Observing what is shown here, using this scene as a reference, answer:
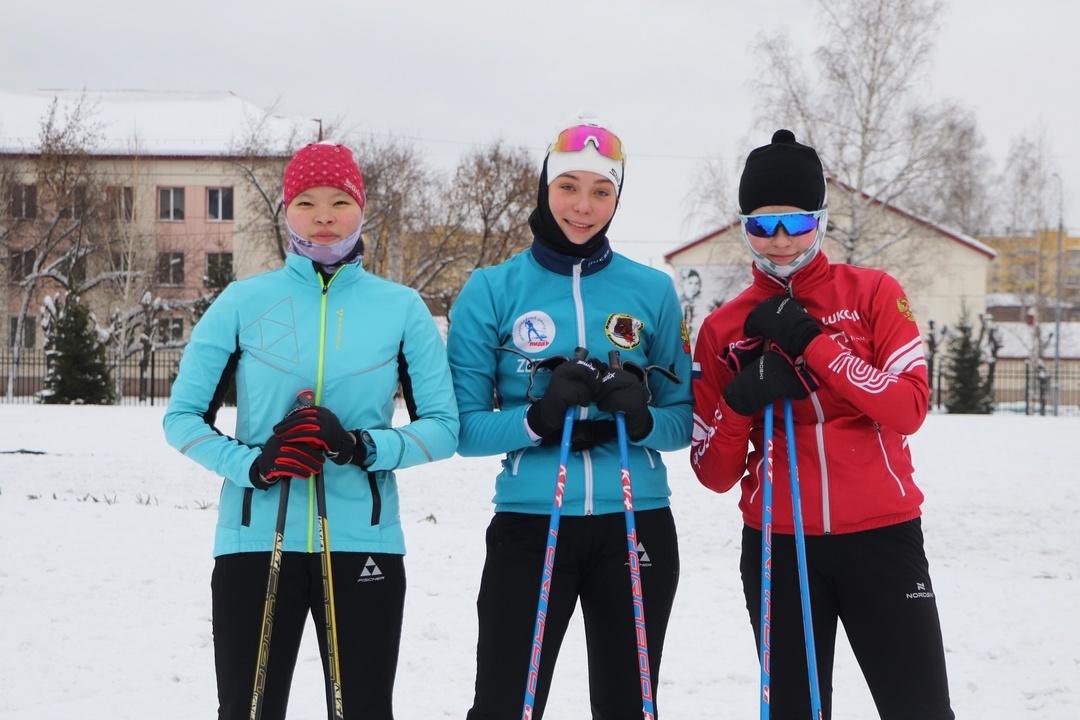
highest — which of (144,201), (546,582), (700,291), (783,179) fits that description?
(144,201)

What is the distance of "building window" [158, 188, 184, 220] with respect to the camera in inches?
1334

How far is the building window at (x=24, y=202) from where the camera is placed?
91.3ft

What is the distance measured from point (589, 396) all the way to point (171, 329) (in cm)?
3060

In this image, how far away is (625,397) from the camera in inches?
105

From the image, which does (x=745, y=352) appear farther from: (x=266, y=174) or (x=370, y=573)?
(x=266, y=174)

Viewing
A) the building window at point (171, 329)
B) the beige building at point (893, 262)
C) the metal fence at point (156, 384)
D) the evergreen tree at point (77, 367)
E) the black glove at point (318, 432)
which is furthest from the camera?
the building window at point (171, 329)

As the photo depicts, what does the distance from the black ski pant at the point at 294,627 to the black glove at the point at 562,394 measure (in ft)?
1.99

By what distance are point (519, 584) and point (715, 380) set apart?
2.82ft

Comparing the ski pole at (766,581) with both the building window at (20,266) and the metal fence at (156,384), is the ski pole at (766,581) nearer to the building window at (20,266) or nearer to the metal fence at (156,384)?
the metal fence at (156,384)

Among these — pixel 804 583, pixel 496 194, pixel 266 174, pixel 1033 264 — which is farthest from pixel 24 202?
pixel 1033 264

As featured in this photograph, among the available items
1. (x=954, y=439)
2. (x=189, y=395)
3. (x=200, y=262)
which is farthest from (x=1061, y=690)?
(x=200, y=262)

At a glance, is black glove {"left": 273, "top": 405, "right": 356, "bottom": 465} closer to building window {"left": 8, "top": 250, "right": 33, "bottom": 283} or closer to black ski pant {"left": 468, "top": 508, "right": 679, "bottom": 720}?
black ski pant {"left": 468, "top": 508, "right": 679, "bottom": 720}

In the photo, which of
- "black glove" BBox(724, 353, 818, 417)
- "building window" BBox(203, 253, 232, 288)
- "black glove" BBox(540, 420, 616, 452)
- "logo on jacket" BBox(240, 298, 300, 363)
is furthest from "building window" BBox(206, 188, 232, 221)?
"black glove" BBox(724, 353, 818, 417)

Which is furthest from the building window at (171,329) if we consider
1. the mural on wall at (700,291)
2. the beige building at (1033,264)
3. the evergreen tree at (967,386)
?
the beige building at (1033,264)
